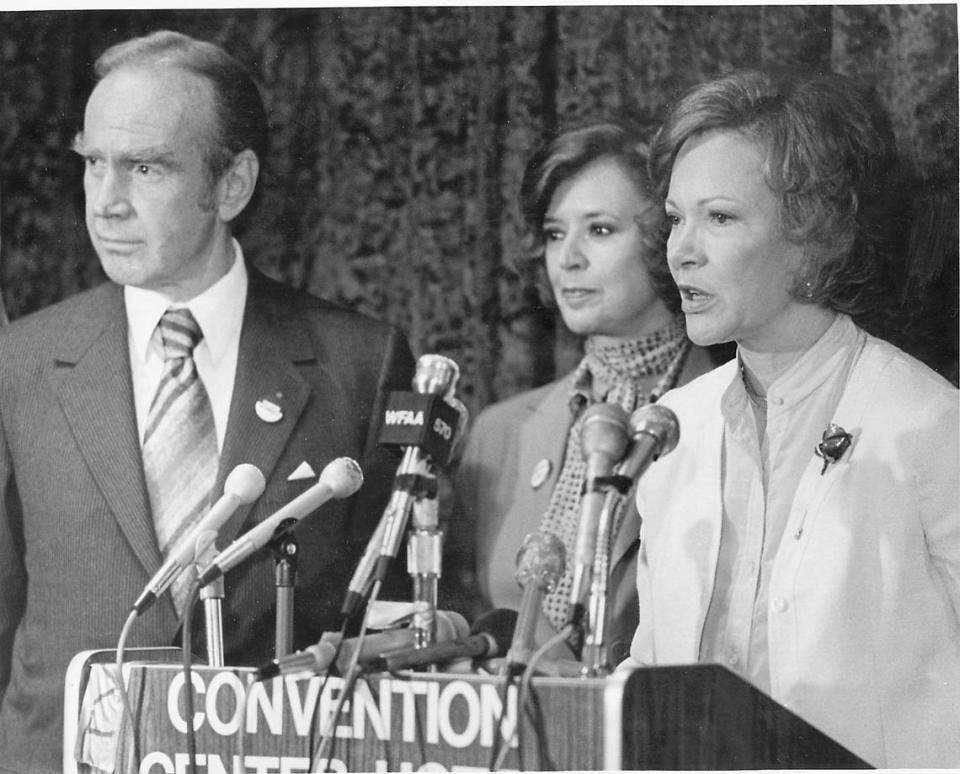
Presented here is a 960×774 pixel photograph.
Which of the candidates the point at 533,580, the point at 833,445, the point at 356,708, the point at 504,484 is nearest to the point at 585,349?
the point at 504,484

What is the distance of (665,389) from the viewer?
3109 mm

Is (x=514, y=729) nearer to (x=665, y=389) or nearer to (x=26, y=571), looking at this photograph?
(x=665, y=389)

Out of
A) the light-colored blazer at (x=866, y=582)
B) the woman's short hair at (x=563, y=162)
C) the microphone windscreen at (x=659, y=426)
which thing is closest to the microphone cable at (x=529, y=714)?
the microphone windscreen at (x=659, y=426)

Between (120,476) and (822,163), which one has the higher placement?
(822,163)

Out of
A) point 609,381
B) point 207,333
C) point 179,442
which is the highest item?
point 207,333

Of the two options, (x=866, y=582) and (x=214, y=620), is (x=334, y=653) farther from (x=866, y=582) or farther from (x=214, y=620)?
(x=866, y=582)

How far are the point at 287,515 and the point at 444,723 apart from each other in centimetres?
51

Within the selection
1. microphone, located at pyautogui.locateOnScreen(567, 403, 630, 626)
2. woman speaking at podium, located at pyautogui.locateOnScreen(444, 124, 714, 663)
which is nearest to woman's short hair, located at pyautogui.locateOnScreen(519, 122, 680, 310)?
woman speaking at podium, located at pyautogui.locateOnScreen(444, 124, 714, 663)

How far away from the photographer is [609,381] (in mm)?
3133

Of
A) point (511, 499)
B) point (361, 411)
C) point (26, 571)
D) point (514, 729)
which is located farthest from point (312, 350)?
point (514, 729)

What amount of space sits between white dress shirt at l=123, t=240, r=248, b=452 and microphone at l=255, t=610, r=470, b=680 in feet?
3.03

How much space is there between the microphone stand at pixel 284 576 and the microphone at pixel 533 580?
17.9 inches

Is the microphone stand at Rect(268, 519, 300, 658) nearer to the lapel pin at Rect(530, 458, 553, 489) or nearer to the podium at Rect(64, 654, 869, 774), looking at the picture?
the podium at Rect(64, 654, 869, 774)

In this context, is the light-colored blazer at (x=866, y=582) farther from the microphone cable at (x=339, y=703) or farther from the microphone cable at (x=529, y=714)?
the microphone cable at (x=339, y=703)
